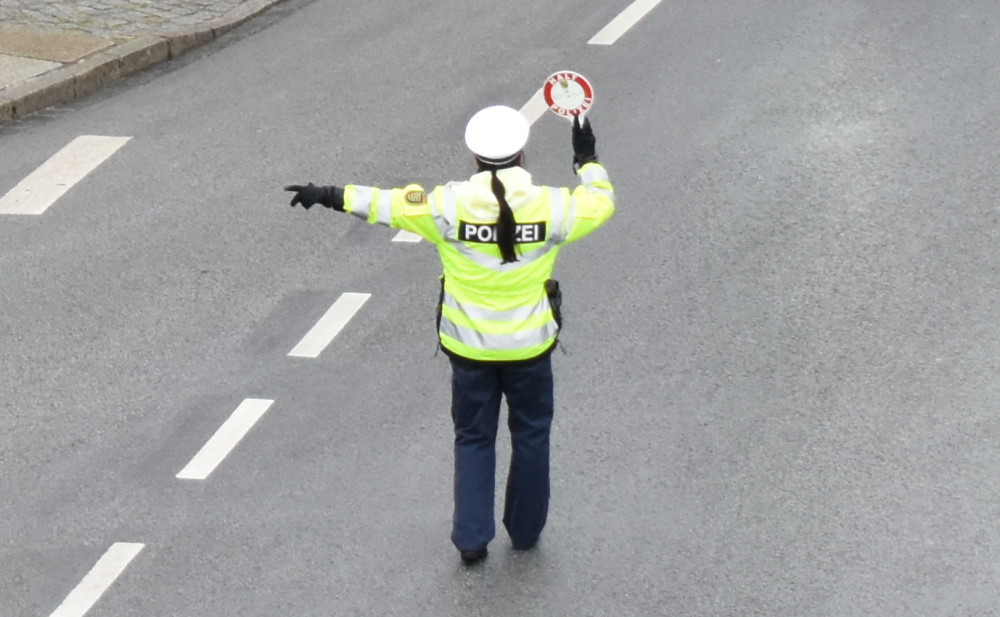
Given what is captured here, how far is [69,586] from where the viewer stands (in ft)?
22.8

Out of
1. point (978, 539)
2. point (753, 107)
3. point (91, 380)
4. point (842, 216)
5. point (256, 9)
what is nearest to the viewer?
point (978, 539)

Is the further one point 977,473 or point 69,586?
point 977,473

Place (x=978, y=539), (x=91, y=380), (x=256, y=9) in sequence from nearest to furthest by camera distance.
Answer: (x=978, y=539)
(x=91, y=380)
(x=256, y=9)

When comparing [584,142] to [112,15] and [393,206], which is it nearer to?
[393,206]

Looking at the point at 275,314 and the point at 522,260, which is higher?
the point at 522,260

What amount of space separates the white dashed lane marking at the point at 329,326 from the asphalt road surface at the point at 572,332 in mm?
68

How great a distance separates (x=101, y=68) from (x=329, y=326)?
4.30 metres

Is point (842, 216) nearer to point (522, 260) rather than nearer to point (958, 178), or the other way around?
point (958, 178)

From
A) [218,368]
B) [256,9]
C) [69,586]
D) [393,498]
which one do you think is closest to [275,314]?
[218,368]

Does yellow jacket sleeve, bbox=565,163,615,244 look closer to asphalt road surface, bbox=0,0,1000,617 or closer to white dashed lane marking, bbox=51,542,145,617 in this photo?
asphalt road surface, bbox=0,0,1000,617

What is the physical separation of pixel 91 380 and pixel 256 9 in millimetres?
5874

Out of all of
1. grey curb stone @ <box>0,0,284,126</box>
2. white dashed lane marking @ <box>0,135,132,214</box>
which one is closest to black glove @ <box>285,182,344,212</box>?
white dashed lane marking @ <box>0,135,132,214</box>

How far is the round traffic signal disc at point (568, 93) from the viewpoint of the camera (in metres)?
6.70

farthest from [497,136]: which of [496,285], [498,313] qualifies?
[498,313]
